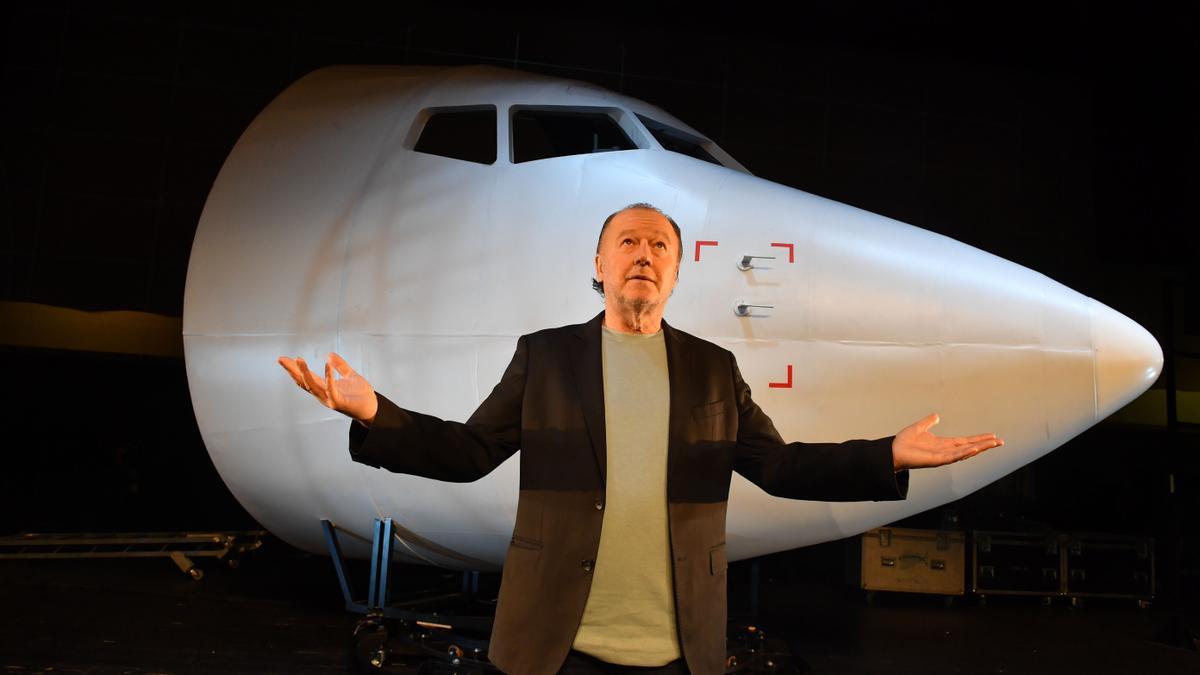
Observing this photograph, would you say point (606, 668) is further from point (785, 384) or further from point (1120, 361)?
point (1120, 361)

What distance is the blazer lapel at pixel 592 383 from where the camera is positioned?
7.48 feet

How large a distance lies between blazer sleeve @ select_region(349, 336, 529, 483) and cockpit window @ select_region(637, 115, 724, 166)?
10.3ft

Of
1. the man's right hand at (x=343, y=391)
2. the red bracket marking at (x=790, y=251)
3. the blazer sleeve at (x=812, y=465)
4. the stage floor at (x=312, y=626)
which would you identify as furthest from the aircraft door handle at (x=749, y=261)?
the stage floor at (x=312, y=626)

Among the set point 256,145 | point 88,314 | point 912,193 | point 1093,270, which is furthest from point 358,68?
point 1093,270

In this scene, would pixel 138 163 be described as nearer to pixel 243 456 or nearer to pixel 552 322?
pixel 243 456

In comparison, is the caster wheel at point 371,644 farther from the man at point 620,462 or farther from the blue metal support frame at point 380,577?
the man at point 620,462

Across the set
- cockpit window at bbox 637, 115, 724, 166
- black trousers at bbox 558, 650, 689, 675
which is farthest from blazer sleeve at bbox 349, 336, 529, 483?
cockpit window at bbox 637, 115, 724, 166

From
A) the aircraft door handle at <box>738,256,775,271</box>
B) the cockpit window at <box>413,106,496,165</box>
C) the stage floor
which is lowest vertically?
the stage floor

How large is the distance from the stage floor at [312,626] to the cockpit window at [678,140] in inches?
131

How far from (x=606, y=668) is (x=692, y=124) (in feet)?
28.3

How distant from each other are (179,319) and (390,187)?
6.01 m

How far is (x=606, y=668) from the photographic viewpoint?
222 cm

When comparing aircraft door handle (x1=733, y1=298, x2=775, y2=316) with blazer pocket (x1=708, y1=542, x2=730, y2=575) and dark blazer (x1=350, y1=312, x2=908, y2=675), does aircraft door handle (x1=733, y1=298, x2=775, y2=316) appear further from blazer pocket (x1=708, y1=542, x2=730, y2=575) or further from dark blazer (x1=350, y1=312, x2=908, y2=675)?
blazer pocket (x1=708, y1=542, x2=730, y2=575)

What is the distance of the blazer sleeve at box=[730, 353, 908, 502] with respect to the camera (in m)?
2.26
